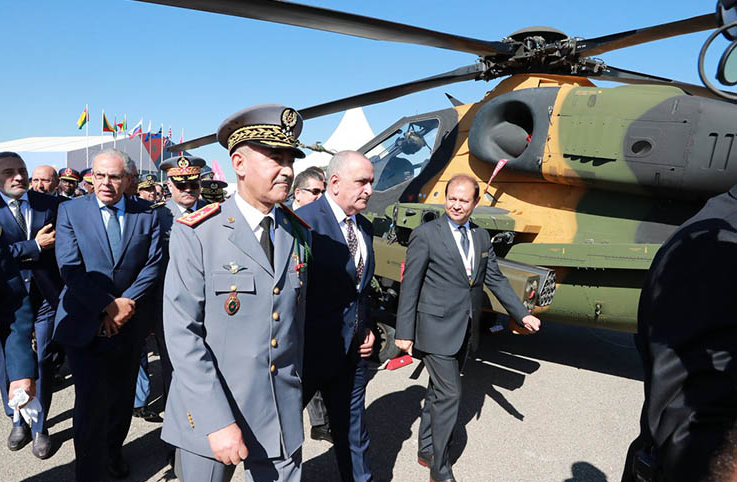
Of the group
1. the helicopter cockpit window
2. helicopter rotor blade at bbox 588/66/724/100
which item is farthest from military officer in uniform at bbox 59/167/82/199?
helicopter rotor blade at bbox 588/66/724/100

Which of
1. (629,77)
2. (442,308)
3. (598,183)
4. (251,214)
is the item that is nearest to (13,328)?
(251,214)

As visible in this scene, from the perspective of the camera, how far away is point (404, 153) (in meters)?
6.00

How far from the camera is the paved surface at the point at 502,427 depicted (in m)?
2.95

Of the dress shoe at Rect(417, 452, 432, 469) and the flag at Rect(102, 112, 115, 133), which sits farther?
the flag at Rect(102, 112, 115, 133)

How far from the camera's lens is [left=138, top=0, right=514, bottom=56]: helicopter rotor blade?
337cm

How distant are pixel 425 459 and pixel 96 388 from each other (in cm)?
196

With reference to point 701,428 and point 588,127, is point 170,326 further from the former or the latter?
point 588,127

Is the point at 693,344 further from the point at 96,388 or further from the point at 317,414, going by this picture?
the point at 317,414

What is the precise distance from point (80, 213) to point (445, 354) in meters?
2.23

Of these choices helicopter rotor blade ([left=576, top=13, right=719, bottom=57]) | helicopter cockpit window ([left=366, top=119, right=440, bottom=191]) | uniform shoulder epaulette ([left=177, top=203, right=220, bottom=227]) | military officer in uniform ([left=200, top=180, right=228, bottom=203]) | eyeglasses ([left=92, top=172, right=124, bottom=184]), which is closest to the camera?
uniform shoulder epaulette ([left=177, top=203, right=220, bottom=227])

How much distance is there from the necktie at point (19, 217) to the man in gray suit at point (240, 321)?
8.04ft

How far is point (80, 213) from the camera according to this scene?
8.51 ft

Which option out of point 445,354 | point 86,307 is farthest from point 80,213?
point 445,354

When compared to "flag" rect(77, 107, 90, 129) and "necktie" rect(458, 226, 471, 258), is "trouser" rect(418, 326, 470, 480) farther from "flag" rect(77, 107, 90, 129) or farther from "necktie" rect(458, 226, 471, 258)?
"flag" rect(77, 107, 90, 129)
